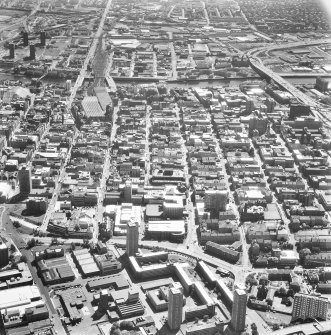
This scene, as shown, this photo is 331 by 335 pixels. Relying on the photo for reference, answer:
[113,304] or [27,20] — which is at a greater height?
[113,304]

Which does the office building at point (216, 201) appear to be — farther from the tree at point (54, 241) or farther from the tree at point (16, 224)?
the tree at point (16, 224)

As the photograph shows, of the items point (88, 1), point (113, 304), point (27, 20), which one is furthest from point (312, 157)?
point (88, 1)

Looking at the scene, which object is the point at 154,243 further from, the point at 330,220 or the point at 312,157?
the point at 312,157

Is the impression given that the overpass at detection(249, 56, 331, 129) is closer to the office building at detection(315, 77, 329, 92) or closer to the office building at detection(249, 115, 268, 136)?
the office building at detection(315, 77, 329, 92)

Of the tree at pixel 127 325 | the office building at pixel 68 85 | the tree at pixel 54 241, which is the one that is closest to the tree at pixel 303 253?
the tree at pixel 127 325

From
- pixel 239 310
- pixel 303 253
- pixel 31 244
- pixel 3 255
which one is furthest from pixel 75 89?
pixel 239 310

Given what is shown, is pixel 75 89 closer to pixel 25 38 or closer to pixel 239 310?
pixel 25 38
